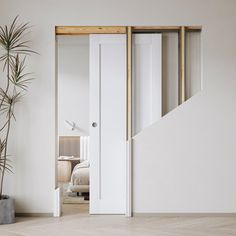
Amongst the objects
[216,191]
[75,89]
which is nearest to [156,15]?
[216,191]

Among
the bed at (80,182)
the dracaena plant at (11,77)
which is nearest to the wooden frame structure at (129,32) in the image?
the dracaena plant at (11,77)

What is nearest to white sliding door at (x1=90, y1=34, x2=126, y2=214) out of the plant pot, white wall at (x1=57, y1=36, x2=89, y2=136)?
the plant pot

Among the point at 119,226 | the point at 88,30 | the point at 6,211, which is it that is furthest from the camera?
the point at 88,30

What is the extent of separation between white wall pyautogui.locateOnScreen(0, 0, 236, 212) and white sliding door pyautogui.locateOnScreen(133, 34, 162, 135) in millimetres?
180

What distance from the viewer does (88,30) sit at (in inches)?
215

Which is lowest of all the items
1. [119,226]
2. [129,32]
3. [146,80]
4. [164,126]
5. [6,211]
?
[119,226]

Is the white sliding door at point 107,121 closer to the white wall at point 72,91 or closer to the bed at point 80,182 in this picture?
the bed at point 80,182

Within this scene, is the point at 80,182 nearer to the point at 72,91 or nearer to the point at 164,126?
the point at 164,126

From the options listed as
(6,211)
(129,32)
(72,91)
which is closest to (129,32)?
(129,32)

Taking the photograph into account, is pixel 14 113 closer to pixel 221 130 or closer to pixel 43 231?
pixel 43 231

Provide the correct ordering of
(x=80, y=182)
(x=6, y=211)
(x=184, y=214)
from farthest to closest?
(x=80, y=182) → (x=184, y=214) → (x=6, y=211)

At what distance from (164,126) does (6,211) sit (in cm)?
190

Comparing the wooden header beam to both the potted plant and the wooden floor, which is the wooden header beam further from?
the wooden floor

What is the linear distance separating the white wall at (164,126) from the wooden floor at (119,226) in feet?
0.75
